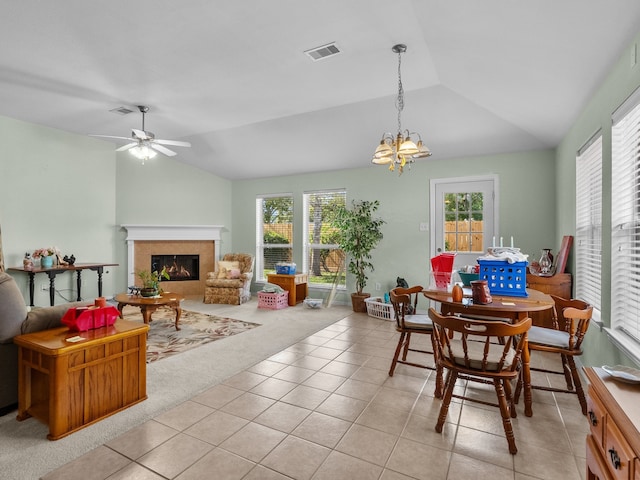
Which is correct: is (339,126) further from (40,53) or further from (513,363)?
(513,363)

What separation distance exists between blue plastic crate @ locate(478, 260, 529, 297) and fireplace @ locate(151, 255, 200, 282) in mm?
5874

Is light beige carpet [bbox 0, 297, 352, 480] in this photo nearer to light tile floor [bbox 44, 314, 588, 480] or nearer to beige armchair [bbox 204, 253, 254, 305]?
light tile floor [bbox 44, 314, 588, 480]

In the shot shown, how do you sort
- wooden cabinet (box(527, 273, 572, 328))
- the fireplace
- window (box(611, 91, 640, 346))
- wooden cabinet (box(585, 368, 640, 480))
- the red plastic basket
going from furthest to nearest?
1. the fireplace
2. wooden cabinet (box(527, 273, 572, 328))
3. the red plastic basket
4. window (box(611, 91, 640, 346))
5. wooden cabinet (box(585, 368, 640, 480))

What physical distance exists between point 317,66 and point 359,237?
2833 millimetres

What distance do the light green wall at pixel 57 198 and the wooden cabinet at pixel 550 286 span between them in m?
6.51

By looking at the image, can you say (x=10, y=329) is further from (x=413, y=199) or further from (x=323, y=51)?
(x=413, y=199)

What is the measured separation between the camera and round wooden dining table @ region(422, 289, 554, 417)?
2.18 metres

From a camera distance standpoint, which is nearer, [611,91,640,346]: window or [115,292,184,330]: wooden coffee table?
[611,91,640,346]: window

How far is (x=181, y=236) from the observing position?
22.5 ft

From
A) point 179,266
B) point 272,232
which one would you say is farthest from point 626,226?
point 179,266

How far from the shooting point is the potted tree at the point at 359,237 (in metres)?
5.55

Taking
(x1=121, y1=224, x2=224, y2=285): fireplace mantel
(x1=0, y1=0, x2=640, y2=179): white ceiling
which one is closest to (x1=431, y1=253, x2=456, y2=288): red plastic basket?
(x1=0, y1=0, x2=640, y2=179): white ceiling

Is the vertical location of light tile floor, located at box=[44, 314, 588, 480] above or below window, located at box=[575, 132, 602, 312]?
below

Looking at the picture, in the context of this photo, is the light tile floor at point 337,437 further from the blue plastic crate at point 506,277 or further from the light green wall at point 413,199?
the light green wall at point 413,199
